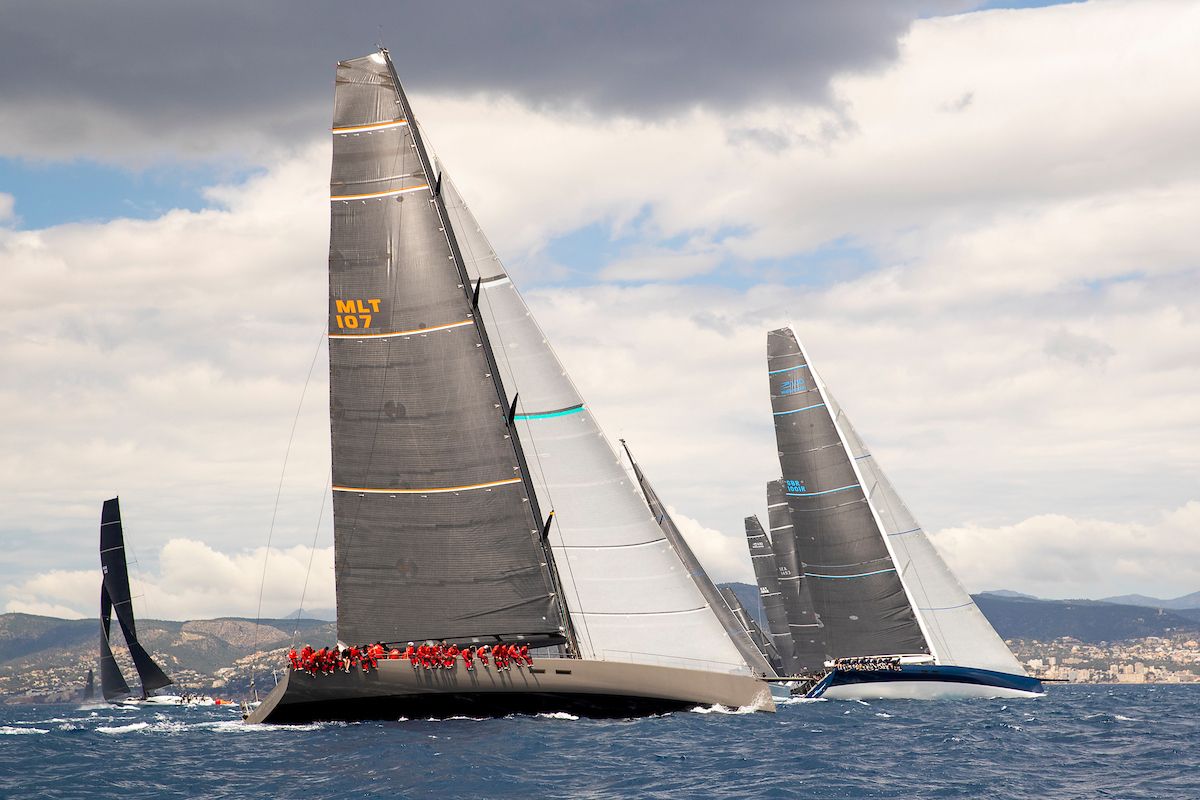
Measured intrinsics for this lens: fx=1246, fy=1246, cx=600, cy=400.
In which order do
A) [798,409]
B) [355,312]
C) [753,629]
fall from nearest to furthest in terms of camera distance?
[355,312] → [798,409] → [753,629]

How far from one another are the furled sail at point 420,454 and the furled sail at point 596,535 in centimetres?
58

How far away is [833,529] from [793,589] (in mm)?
10106

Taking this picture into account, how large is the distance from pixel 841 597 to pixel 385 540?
2464 centimetres

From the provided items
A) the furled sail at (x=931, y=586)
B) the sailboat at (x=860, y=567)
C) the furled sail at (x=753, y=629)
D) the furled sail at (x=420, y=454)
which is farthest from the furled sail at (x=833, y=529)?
the furled sail at (x=420, y=454)

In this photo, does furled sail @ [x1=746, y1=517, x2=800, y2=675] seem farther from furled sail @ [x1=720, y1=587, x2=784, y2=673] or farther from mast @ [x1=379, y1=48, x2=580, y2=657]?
mast @ [x1=379, y1=48, x2=580, y2=657]

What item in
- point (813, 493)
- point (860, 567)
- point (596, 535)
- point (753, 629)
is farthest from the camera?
point (753, 629)

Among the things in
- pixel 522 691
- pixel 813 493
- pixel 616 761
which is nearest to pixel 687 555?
pixel 813 493

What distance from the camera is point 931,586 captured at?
48.6m

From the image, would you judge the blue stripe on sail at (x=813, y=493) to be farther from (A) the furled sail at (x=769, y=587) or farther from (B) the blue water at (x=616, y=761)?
(B) the blue water at (x=616, y=761)

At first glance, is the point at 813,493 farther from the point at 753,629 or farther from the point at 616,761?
the point at 616,761

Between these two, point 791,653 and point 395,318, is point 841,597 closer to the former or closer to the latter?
point 791,653

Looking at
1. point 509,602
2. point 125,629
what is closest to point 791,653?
point 509,602

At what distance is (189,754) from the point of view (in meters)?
27.1

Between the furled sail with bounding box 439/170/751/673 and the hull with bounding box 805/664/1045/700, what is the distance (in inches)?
765
